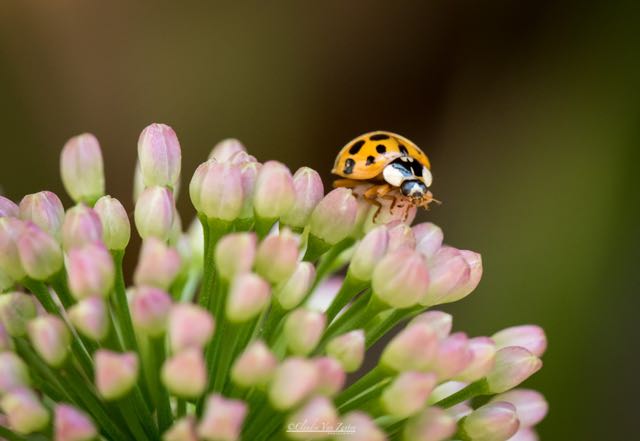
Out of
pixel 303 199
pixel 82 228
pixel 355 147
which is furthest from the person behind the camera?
pixel 355 147

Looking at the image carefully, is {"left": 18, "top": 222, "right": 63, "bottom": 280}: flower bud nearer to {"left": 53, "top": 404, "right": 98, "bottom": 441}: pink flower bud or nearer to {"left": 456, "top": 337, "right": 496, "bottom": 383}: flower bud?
{"left": 53, "top": 404, "right": 98, "bottom": 441}: pink flower bud

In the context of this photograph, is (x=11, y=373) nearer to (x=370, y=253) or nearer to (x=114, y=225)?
(x=114, y=225)

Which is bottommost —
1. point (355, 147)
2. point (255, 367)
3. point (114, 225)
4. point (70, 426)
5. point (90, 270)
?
point (70, 426)

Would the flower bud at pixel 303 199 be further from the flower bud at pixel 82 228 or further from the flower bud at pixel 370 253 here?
the flower bud at pixel 82 228

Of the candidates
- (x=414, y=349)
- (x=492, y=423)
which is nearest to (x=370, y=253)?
(x=414, y=349)

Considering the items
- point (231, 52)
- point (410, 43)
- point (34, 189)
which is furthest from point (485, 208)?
point (34, 189)
